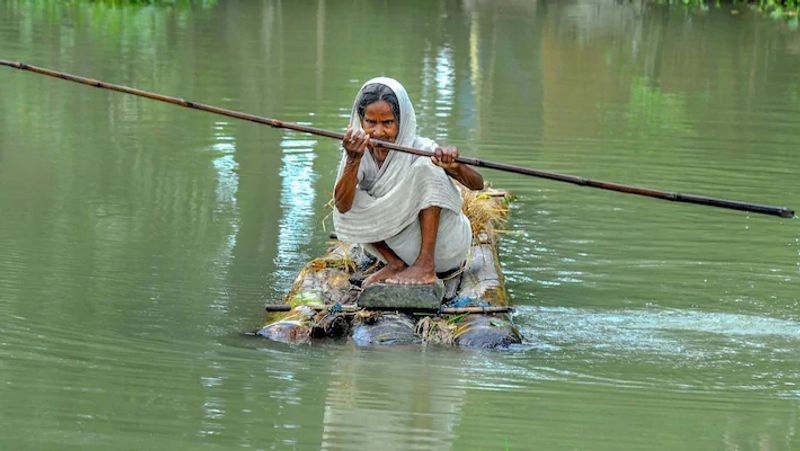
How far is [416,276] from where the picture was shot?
20.1ft

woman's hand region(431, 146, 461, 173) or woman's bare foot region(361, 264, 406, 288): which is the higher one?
woman's hand region(431, 146, 461, 173)

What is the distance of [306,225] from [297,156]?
2.17m

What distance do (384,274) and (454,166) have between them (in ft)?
2.33

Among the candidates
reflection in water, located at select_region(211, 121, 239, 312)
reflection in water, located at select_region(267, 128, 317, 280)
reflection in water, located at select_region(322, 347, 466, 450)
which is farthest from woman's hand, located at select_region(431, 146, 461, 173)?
reflection in water, located at select_region(267, 128, 317, 280)

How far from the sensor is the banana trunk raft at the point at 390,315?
589 centimetres

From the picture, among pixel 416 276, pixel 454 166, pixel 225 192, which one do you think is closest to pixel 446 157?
pixel 454 166

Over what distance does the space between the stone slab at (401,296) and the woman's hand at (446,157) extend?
58cm

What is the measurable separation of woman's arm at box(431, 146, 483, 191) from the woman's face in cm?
30

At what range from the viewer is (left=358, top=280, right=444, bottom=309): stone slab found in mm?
6023

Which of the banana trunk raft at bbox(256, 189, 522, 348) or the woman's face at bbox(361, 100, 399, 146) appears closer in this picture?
the banana trunk raft at bbox(256, 189, 522, 348)

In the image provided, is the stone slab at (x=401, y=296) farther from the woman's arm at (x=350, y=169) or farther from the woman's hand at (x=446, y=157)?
the woman's hand at (x=446, y=157)

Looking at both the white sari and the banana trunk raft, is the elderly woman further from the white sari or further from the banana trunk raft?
the banana trunk raft

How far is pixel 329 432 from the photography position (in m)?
4.80

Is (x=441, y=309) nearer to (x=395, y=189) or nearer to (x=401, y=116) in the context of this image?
(x=395, y=189)
